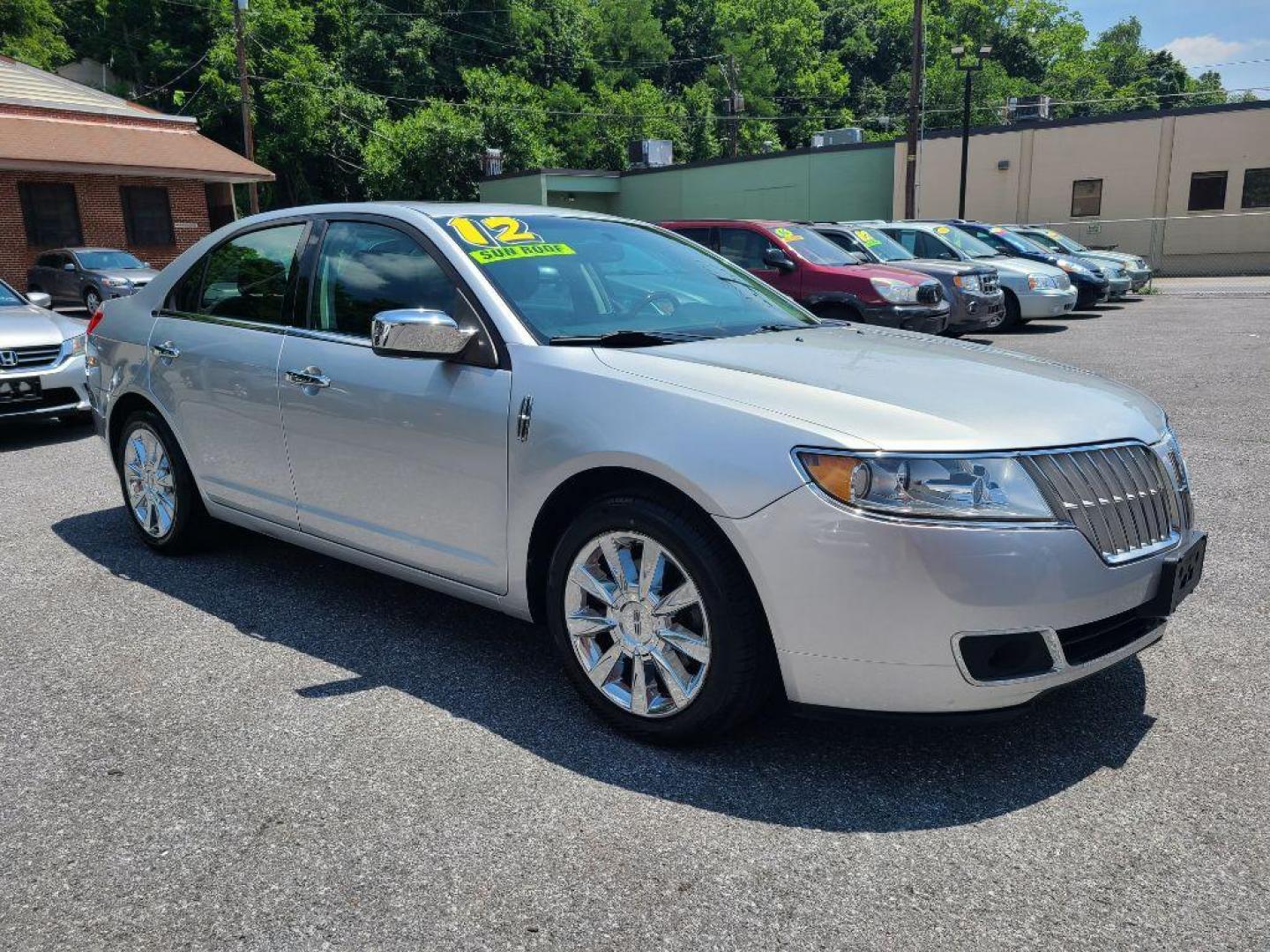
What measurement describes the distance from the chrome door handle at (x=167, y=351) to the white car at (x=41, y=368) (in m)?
3.67

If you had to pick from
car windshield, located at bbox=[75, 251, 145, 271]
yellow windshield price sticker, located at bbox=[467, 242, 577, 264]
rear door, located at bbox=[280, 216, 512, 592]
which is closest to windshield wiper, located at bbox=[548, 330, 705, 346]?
rear door, located at bbox=[280, 216, 512, 592]

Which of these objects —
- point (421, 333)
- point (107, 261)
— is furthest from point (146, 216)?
point (421, 333)

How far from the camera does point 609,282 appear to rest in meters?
3.96

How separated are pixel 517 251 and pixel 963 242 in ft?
46.9

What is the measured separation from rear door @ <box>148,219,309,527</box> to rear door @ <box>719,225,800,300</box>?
8103 mm

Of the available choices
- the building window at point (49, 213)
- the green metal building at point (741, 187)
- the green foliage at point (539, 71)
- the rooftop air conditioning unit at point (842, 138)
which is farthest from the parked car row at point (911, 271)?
the green foliage at point (539, 71)

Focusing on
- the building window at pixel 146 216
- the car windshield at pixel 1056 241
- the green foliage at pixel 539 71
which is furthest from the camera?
the green foliage at pixel 539 71

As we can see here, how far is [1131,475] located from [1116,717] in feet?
2.77

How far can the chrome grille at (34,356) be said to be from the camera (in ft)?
26.2

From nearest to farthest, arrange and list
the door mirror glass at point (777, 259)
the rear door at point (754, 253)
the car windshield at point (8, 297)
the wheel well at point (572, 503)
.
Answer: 1. the wheel well at point (572, 503)
2. the car windshield at point (8, 297)
3. the door mirror glass at point (777, 259)
4. the rear door at point (754, 253)

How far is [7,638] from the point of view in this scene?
4152mm

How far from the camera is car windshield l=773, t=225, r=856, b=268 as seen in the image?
484 inches

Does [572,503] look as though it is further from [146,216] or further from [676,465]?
[146,216]

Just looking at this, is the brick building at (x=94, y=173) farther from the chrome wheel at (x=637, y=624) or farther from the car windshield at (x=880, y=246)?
the chrome wheel at (x=637, y=624)
